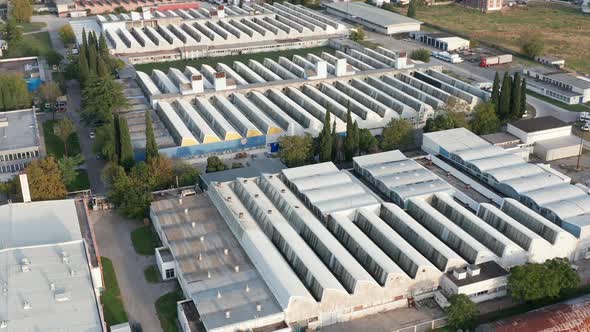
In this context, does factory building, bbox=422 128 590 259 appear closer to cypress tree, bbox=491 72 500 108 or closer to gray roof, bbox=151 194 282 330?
cypress tree, bbox=491 72 500 108

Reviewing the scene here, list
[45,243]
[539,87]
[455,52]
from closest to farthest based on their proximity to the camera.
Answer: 1. [45,243]
2. [539,87]
3. [455,52]

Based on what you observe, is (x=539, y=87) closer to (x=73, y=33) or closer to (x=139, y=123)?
(x=139, y=123)

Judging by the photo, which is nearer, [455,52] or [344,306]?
[344,306]

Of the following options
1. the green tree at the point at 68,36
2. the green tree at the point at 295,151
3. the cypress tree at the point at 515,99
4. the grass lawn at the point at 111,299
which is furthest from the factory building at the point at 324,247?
the green tree at the point at 68,36

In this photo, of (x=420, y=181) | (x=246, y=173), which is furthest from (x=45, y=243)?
(x=420, y=181)

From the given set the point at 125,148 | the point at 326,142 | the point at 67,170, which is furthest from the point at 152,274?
the point at 326,142

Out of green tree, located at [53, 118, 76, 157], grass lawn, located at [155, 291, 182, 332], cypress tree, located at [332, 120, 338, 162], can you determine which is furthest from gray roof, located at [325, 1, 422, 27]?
grass lawn, located at [155, 291, 182, 332]

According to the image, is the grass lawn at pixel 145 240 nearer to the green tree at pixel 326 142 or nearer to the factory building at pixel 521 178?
the green tree at pixel 326 142
